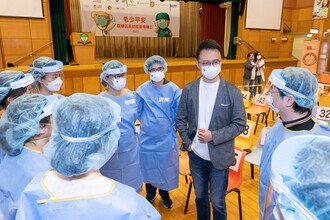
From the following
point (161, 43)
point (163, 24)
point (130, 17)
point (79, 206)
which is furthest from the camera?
point (161, 43)

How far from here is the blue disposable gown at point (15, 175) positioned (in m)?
1.15

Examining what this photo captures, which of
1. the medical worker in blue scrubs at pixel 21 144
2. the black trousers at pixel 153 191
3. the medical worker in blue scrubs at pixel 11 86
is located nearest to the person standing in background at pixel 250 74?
the black trousers at pixel 153 191

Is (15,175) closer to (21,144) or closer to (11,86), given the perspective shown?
(21,144)

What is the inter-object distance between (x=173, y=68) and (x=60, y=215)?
24.3 ft

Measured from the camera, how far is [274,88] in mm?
1534

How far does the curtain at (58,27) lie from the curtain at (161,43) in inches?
118

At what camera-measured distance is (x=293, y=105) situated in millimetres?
1440

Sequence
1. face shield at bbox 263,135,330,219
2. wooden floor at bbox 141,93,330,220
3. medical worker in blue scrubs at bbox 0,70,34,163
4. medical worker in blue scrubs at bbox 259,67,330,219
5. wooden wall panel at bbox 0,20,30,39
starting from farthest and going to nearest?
wooden wall panel at bbox 0,20,30,39, wooden floor at bbox 141,93,330,220, medical worker in blue scrubs at bbox 0,70,34,163, medical worker in blue scrubs at bbox 259,67,330,219, face shield at bbox 263,135,330,219

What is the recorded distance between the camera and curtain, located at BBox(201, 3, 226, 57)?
10578mm

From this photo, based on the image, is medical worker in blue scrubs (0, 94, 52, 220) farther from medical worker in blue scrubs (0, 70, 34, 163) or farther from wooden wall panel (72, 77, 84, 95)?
wooden wall panel (72, 77, 84, 95)

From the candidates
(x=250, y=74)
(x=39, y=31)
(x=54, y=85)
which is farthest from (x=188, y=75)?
(x=54, y=85)

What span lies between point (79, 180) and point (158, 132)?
170cm

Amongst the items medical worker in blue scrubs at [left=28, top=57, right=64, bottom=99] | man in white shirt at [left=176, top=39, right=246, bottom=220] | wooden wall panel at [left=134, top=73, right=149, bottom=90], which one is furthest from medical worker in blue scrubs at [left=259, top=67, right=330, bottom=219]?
wooden wall panel at [left=134, top=73, right=149, bottom=90]

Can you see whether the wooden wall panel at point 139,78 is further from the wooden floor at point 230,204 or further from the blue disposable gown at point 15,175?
the blue disposable gown at point 15,175
